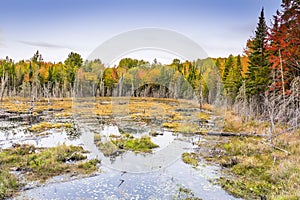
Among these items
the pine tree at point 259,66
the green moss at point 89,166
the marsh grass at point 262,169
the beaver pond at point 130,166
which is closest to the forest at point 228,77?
the pine tree at point 259,66

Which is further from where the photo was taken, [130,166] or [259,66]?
[259,66]

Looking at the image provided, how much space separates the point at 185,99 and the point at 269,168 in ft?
124

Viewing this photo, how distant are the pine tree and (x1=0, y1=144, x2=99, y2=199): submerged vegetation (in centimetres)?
1871

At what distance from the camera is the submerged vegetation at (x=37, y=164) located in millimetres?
9794

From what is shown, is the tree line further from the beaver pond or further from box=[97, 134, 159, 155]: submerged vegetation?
box=[97, 134, 159, 155]: submerged vegetation

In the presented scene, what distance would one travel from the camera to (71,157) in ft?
43.9

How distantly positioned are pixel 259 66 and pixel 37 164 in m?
22.3

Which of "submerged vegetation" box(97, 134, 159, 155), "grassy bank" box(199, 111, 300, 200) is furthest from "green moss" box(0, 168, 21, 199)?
"grassy bank" box(199, 111, 300, 200)

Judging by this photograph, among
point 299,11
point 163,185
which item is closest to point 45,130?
point 163,185

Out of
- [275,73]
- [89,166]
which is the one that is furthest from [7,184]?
[275,73]

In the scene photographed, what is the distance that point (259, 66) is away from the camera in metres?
25.4

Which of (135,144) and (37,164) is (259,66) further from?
(37,164)

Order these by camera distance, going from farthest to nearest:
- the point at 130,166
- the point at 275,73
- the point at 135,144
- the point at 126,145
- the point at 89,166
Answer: the point at 275,73 < the point at 135,144 < the point at 126,145 < the point at 130,166 < the point at 89,166

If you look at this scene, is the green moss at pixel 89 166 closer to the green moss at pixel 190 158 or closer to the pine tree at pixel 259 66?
the green moss at pixel 190 158
